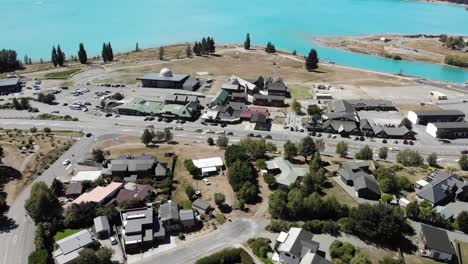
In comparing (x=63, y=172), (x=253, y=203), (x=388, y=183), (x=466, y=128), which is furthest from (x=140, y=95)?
(x=466, y=128)

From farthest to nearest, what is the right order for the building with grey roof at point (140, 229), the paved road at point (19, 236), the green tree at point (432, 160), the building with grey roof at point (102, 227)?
1. the green tree at point (432, 160)
2. the building with grey roof at point (102, 227)
3. the building with grey roof at point (140, 229)
4. the paved road at point (19, 236)

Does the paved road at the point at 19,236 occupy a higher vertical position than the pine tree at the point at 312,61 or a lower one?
lower

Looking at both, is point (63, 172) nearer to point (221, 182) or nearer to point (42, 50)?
point (221, 182)

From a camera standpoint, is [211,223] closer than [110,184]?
Yes

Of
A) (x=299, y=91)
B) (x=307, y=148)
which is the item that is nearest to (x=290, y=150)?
(x=307, y=148)

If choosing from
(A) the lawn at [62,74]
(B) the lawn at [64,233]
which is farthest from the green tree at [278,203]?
(A) the lawn at [62,74]

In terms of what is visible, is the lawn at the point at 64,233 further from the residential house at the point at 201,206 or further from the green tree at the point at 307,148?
the green tree at the point at 307,148

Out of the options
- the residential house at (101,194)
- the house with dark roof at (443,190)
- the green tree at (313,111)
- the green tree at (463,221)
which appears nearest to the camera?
the green tree at (463,221)

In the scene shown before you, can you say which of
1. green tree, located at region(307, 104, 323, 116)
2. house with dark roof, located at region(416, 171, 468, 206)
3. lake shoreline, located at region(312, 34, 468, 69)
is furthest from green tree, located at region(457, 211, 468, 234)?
lake shoreline, located at region(312, 34, 468, 69)
